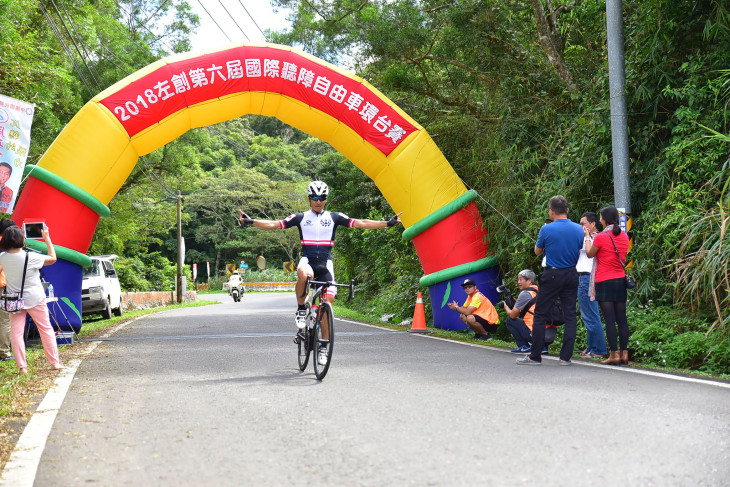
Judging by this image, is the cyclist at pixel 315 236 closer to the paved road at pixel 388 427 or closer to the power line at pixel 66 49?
the paved road at pixel 388 427

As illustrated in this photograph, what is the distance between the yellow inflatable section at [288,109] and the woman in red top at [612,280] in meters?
4.72

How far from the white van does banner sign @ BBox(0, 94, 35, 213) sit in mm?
8106

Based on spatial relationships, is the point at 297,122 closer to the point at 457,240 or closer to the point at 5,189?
the point at 457,240

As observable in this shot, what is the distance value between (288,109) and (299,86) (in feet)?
1.77

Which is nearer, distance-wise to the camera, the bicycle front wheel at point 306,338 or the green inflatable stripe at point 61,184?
the bicycle front wheel at point 306,338

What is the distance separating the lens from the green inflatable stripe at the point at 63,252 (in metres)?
11.5

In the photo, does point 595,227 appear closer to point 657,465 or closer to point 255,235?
point 657,465

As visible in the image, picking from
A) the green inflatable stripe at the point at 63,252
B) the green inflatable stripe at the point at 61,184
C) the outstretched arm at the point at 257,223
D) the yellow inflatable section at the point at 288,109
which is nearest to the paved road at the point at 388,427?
the outstretched arm at the point at 257,223

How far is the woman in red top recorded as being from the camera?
8.18 meters

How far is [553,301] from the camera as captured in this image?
26.8ft

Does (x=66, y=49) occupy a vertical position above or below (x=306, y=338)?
above

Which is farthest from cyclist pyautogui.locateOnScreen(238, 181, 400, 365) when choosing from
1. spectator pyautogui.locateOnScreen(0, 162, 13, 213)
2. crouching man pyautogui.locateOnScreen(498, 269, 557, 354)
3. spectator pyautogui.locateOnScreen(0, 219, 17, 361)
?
spectator pyautogui.locateOnScreen(0, 162, 13, 213)

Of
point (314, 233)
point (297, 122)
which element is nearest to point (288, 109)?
point (297, 122)

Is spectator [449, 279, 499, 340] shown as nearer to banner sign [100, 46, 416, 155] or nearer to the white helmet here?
banner sign [100, 46, 416, 155]
